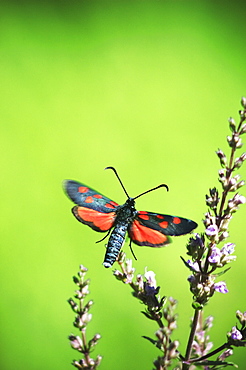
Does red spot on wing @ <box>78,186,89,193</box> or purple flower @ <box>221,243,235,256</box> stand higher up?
red spot on wing @ <box>78,186,89,193</box>

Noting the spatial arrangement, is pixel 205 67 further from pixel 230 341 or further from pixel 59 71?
pixel 230 341

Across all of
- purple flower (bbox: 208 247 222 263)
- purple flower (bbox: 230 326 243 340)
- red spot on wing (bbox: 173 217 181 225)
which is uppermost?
red spot on wing (bbox: 173 217 181 225)

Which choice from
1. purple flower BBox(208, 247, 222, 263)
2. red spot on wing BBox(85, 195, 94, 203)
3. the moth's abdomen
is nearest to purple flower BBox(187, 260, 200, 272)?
purple flower BBox(208, 247, 222, 263)

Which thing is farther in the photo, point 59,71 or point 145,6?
point 145,6

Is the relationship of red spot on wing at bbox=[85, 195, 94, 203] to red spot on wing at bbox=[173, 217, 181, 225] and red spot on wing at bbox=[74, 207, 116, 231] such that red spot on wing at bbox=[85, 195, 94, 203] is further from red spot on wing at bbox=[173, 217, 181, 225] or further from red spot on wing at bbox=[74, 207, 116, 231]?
red spot on wing at bbox=[173, 217, 181, 225]

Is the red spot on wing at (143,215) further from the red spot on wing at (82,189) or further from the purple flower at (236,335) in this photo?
the purple flower at (236,335)

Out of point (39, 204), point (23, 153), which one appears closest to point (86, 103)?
point (23, 153)
